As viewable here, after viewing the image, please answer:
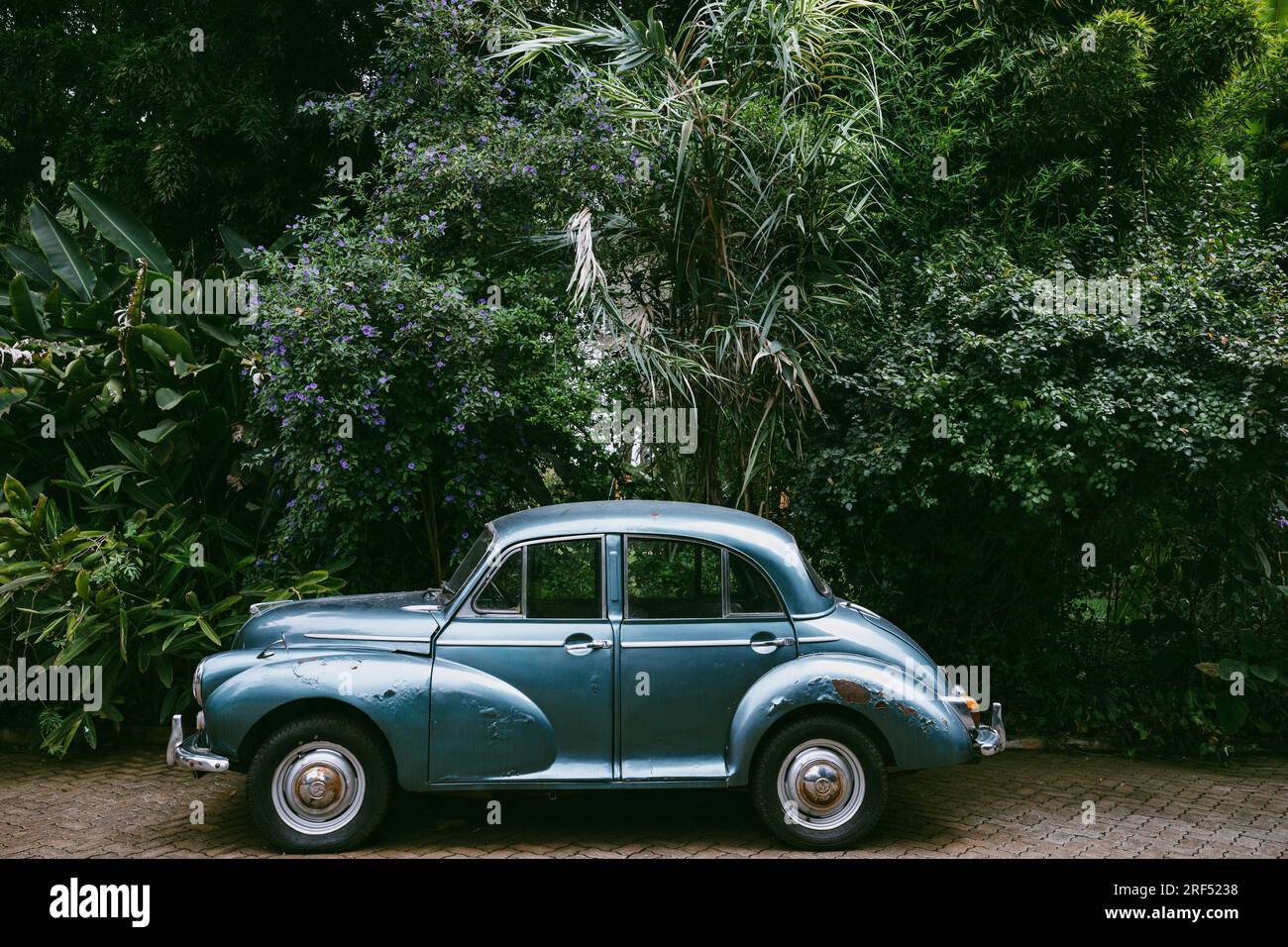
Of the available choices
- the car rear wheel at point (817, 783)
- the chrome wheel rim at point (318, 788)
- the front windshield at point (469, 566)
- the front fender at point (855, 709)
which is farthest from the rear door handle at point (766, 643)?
the chrome wheel rim at point (318, 788)

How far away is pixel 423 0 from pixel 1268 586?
743 cm

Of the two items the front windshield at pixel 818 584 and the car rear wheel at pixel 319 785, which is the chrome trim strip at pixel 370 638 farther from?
the front windshield at pixel 818 584

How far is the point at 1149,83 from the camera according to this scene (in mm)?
7371

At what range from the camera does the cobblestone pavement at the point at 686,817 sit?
16.1ft

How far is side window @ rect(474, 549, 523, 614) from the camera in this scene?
4945 millimetres

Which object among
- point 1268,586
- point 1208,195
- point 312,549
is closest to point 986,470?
point 1268,586

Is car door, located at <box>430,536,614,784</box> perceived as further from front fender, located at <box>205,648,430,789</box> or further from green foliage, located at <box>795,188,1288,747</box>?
green foliage, located at <box>795,188,1288,747</box>

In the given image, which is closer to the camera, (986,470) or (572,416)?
(986,470)

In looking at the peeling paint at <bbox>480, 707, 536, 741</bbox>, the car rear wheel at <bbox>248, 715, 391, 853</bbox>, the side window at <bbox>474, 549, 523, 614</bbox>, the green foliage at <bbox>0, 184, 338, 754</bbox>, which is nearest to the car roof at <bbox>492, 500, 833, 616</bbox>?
the side window at <bbox>474, 549, 523, 614</bbox>

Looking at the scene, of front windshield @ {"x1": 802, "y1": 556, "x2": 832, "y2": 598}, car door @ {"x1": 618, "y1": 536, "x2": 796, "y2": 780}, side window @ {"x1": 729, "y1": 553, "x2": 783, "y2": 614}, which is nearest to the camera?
car door @ {"x1": 618, "y1": 536, "x2": 796, "y2": 780}

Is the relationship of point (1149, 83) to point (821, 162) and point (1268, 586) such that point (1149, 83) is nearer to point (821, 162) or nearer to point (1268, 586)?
point (821, 162)

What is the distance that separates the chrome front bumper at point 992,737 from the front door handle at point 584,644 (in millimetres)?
1876


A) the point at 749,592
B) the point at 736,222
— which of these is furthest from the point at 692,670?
the point at 736,222

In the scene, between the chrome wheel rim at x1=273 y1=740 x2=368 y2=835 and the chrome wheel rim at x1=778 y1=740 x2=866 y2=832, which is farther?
the chrome wheel rim at x1=778 y1=740 x2=866 y2=832
